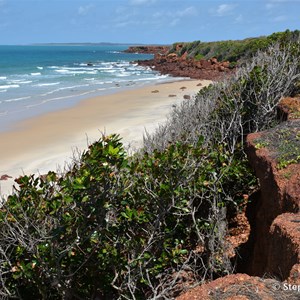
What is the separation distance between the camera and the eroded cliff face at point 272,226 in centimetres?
290

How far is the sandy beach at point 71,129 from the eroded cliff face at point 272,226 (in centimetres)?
A: 425

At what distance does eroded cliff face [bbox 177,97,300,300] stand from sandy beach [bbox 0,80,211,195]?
13.9 feet

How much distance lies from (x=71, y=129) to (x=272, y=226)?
14612mm

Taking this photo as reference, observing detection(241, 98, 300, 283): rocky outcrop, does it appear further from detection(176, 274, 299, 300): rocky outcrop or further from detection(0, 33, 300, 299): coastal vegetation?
detection(176, 274, 299, 300): rocky outcrop

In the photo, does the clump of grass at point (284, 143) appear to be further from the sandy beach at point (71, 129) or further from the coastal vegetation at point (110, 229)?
the sandy beach at point (71, 129)

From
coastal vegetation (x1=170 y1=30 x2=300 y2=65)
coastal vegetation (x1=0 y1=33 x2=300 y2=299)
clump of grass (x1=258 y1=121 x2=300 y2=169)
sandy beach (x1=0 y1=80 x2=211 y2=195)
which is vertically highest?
coastal vegetation (x1=170 y1=30 x2=300 y2=65)

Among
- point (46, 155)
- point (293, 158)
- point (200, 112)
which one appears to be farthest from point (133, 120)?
point (293, 158)

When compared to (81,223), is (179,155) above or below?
above

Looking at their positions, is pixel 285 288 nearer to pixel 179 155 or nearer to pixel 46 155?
pixel 179 155

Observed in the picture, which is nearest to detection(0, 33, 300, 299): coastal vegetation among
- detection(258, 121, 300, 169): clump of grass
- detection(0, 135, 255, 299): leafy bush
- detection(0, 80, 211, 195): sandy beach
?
detection(0, 135, 255, 299): leafy bush

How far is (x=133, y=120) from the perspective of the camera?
18891mm

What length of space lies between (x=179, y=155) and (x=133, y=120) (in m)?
14.1

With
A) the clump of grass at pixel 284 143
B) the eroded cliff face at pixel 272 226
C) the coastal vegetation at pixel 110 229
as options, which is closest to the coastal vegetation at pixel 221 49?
the clump of grass at pixel 284 143

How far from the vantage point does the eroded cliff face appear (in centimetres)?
290
